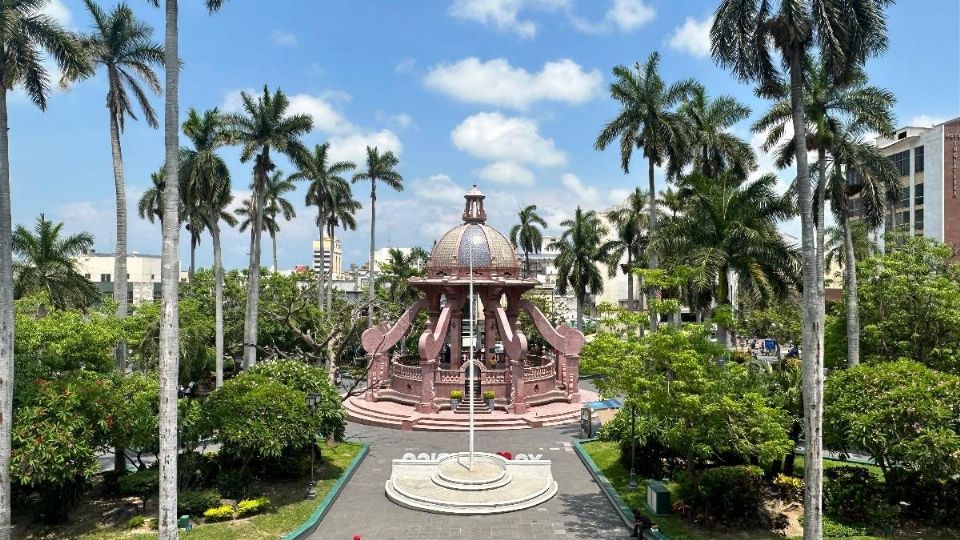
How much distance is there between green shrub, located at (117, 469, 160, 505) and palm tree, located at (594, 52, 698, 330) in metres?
25.8

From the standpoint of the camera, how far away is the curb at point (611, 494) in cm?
1900

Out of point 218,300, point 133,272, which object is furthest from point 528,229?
point 133,272

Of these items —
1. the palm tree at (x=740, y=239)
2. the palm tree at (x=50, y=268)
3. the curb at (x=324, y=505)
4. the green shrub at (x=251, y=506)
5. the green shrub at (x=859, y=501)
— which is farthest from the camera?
the palm tree at (x=50, y=268)

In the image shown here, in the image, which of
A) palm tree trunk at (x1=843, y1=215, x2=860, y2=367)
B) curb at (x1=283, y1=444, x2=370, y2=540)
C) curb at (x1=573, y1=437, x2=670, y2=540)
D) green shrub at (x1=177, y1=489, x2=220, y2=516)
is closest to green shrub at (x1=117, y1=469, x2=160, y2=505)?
green shrub at (x1=177, y1=489, x2=220, y2=516)

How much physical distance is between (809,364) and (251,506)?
1800 centimetres

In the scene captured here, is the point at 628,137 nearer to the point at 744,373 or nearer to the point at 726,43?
the point at 726,43

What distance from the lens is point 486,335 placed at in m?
40.4

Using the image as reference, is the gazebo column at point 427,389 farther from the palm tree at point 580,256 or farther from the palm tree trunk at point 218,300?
the palm tree at point 580,256

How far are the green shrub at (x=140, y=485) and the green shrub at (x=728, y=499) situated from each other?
18363 millimetres

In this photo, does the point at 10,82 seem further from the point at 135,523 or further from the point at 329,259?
the point at 329,259

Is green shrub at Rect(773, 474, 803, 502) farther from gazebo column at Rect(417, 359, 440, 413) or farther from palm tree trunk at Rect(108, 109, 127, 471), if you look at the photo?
palm tree trunk at Rect(108, 109, 127, 471)

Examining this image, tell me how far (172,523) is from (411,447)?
51.1ft

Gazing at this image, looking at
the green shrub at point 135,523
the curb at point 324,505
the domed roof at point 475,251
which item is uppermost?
the domed roof at point 475,251

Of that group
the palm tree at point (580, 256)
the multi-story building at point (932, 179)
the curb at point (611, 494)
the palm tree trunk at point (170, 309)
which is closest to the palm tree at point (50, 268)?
the palm tree trunk at point (170, 309)
